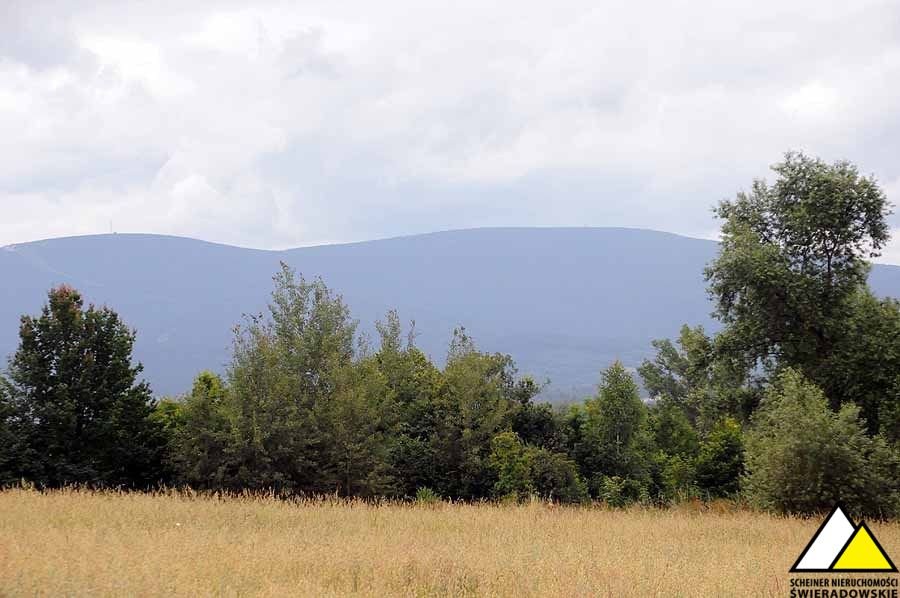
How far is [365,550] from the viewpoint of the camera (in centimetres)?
1241

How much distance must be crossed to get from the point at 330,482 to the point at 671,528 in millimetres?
16958

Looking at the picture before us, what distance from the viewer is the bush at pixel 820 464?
23141 mm

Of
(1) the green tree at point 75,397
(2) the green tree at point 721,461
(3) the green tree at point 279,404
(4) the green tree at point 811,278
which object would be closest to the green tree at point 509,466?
(3) the green tree at point 279,404

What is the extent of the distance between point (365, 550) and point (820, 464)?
15900 mm

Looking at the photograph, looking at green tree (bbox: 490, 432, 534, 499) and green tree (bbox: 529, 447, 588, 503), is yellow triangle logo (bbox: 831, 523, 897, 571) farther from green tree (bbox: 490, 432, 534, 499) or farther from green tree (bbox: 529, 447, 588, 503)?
green tree (bbox: 529, 447, 588, 503)

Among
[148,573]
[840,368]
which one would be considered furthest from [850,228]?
[148,573]

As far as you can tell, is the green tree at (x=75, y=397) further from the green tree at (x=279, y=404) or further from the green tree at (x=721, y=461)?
the green tree at (x=721, y=461)

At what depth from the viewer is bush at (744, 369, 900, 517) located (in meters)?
23.1

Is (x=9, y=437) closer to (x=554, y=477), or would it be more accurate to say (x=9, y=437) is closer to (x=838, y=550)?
(x=554, y=477)

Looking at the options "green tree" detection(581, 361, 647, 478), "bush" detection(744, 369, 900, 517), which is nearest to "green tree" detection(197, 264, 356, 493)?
Result: "green tree" detection(581, 361, 647, 478)

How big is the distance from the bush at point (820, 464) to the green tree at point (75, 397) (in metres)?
21.4

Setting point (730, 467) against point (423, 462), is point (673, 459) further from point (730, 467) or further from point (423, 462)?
point (423, 462)

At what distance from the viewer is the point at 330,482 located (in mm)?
31906

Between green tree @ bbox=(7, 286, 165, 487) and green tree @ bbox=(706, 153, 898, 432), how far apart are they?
21810 mm
